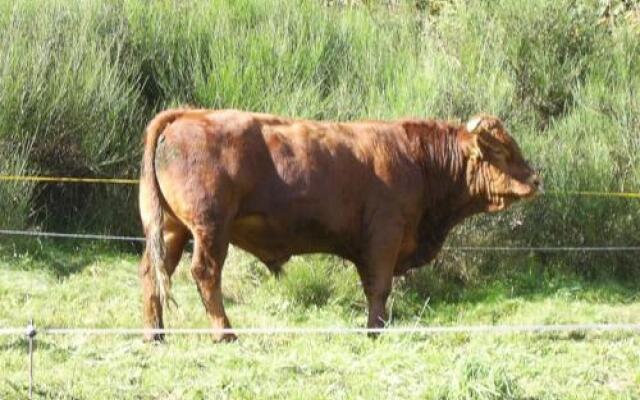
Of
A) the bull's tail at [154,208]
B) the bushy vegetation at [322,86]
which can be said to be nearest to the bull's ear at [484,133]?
the bull's tail at [154,208]

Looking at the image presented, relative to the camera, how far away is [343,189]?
9859 mm

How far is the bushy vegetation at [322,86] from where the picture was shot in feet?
44.5

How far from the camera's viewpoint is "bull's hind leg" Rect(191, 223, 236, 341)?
9094mm

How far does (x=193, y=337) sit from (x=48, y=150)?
517 cm

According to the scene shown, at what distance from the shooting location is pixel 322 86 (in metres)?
14.7

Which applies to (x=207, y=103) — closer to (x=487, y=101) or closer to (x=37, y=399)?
(x=487, y=101)

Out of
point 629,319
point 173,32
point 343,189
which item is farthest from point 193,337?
point 173,32

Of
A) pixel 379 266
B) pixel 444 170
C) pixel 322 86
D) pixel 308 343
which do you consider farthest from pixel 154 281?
pixel 322 86

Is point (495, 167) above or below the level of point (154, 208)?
above

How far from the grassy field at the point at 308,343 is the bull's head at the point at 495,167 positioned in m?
1.27

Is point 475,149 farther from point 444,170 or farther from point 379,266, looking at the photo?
point 379,266

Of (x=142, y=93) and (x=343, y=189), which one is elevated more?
(x=343, y=189)

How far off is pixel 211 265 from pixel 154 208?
22.1 inches

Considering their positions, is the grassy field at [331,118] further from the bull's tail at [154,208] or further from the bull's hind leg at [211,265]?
the bull's tail at [154,208]
